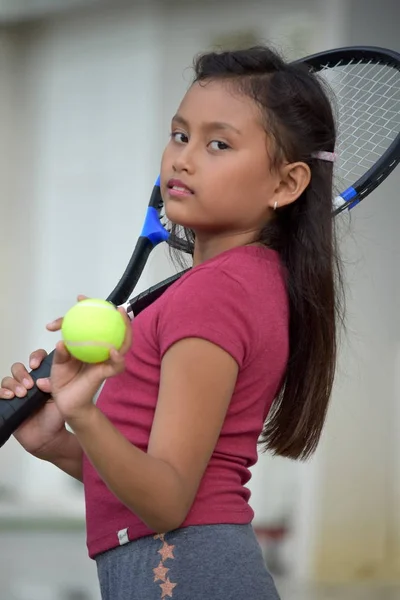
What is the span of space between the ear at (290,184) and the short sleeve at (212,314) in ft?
0.54

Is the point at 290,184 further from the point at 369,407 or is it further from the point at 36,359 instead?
the point at 369,407

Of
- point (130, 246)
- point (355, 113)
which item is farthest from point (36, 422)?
point (130, 246)

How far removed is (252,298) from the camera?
1.37m

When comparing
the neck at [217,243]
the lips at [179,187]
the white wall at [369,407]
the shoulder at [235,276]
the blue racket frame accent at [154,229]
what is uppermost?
the lips at [179,187]

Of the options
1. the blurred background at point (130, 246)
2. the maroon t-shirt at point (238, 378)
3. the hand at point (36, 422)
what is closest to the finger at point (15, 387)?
the hand at point (36, 422)

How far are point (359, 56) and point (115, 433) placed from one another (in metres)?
0.98

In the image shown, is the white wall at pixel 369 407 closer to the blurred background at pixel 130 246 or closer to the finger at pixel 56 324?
the blurred background at pixel 130 246

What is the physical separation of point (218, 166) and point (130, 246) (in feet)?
6.21

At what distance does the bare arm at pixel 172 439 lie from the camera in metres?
1.21

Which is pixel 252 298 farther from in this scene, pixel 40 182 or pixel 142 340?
pixel 40 182

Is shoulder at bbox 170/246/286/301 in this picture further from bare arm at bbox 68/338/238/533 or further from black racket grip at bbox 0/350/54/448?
black racket grip at bbox 0/350/54/448

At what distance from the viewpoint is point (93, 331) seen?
1.19 meters

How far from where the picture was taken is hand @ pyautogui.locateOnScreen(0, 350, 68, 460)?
1.54 meters

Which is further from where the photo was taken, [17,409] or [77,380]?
[17,409]
